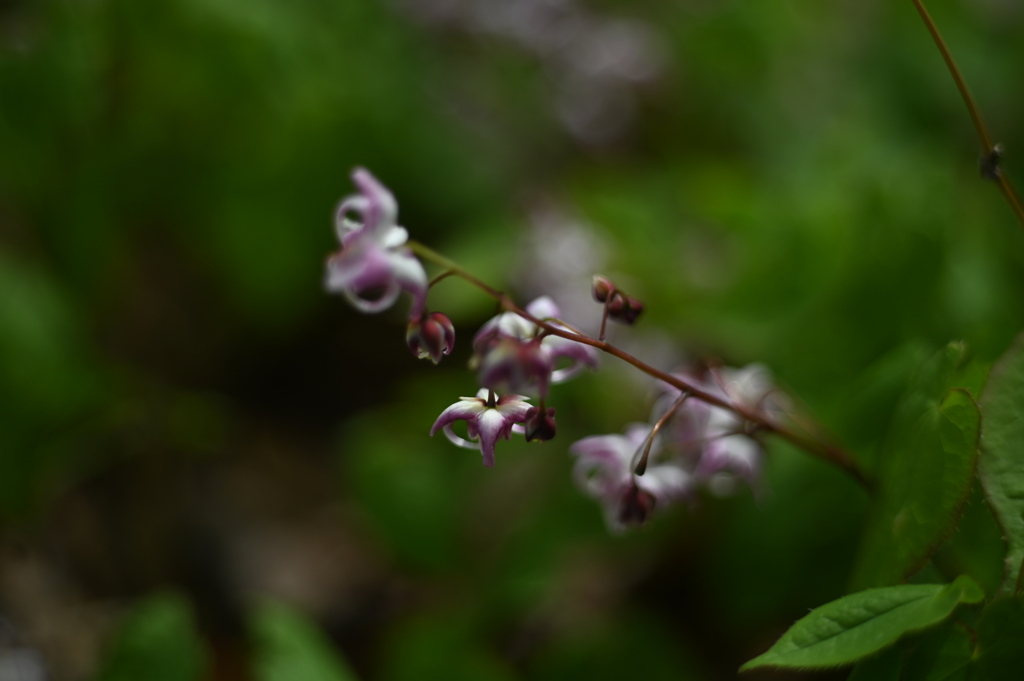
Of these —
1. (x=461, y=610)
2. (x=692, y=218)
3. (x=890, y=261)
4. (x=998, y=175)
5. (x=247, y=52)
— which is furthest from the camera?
(x=692, y=218)

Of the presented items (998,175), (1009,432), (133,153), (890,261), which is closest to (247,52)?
(133,153)

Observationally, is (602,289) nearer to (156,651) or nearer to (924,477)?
(924,477)

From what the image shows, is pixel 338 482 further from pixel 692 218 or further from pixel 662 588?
pixel 692 218

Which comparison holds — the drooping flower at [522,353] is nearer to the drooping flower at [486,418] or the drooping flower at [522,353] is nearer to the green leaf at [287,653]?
the drooping flower at [486,418]

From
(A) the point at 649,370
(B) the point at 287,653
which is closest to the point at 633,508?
(A) the point at 649,370

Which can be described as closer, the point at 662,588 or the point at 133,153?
the point at 662,588

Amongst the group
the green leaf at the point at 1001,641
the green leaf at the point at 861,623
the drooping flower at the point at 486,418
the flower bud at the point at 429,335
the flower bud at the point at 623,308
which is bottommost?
the green leaf at the point at 1001,641

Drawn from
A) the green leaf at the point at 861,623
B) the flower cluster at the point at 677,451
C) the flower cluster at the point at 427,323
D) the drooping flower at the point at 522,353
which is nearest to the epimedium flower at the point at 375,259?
the flower cluster at the point at 427,323
